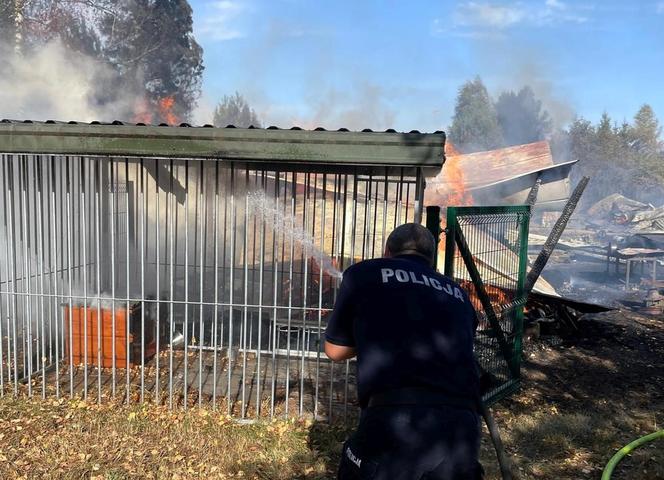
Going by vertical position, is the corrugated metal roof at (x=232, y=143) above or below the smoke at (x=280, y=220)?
above

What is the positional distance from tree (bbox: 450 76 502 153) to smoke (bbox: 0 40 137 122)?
1494 inches

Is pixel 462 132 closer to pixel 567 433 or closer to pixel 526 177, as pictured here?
pixel 526 177

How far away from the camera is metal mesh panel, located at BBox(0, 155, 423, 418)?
538 centimetres

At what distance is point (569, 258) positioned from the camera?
23.6 m

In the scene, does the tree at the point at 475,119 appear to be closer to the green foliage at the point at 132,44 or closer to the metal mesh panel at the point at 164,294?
the green foliage at the point at 132,44

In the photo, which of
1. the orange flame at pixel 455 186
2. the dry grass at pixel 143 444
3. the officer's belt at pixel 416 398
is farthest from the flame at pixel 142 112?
the officer's belt at pixel 416 398

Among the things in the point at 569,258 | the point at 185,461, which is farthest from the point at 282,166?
the point at 569,258

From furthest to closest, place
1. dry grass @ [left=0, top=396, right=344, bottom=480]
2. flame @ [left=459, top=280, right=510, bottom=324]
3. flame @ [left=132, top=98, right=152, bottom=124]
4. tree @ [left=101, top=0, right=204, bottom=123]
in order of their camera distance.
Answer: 1. tree @ [left=101, top=0, right=204, bottom=123]
2. flame @ [left=132, top=98, right=152, bottom=124]
3. flame @ [left=459, top=280, right=510, bottom=324]
4. dry grass @ [left=0, top=396, right=344, bottom=480]

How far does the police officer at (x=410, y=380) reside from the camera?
2291mm

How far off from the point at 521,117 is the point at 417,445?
65272 millimetres

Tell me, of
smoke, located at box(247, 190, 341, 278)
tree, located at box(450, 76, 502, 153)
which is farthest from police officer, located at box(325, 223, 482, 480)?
tree, located at box(450, 76, 502, 153)

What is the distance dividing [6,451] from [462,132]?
6186cm

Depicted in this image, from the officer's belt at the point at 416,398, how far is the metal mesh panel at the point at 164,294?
2.64 metres

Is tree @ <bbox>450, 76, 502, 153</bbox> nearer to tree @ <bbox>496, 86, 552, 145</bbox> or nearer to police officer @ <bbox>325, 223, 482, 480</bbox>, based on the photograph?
tree @ <bbox>496, 86, 552, 145</bbox>
